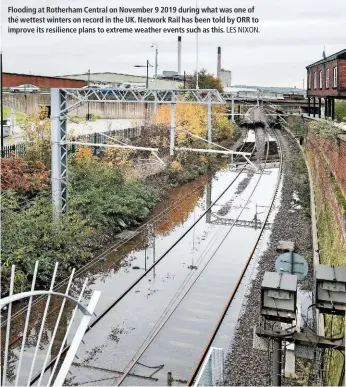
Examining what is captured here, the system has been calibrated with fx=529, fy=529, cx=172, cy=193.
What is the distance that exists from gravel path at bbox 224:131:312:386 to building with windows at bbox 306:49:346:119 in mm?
4898

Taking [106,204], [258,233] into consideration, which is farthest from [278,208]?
[106,204]

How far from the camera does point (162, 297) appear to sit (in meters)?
13.4

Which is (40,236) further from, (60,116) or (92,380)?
(92,380)

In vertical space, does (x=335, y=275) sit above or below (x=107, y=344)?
above

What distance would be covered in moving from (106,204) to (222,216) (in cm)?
546

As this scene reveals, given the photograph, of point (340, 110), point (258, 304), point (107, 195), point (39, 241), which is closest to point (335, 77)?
point (340, 110)

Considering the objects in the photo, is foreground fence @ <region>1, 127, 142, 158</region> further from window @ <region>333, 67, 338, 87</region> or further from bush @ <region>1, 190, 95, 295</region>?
window @ <region>333, 67, 338, 87</region>

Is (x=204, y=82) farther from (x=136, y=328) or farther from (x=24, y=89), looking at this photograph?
(x=136, y=328)

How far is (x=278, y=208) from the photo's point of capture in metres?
23.2

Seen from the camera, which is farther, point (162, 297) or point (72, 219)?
point (72, 219)

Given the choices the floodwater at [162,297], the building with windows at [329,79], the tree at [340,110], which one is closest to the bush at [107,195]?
the floodwater at [162,297]

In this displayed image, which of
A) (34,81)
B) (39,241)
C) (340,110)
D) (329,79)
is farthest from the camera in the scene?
(34,81)

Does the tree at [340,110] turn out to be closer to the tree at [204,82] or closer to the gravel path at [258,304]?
the gravel path at [258,304]

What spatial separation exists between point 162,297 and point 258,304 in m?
2.44
